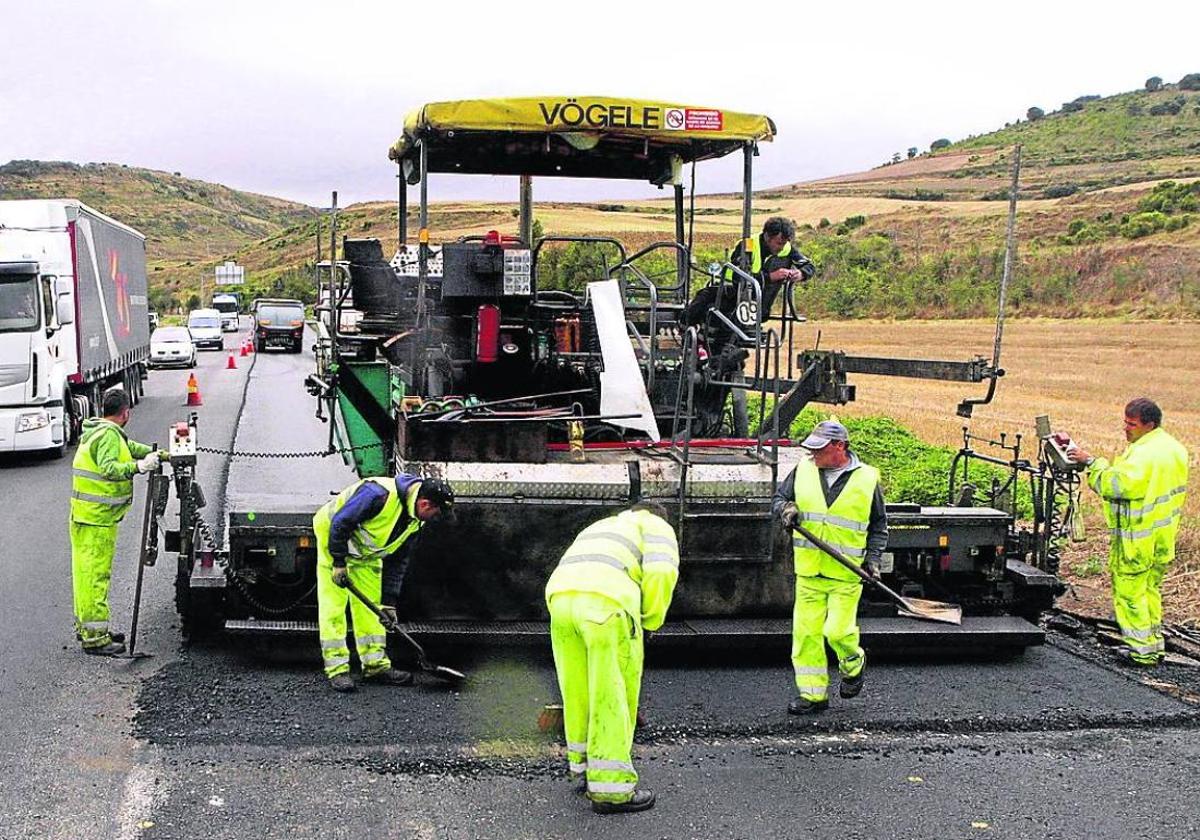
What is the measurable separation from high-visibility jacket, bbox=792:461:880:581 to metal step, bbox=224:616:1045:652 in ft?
2.25

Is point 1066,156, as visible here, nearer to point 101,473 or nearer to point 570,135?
point 570,135

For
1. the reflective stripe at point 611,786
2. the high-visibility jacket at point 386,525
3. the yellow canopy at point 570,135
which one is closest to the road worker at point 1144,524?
the yellow canopy at point 570,135

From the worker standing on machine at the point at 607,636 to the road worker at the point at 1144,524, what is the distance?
3471 millimetres

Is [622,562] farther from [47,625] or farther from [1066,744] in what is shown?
[47,625]

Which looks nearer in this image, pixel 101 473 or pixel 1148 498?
pixel 101 473

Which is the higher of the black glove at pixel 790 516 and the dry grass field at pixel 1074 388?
the black glove at pixel 790 516

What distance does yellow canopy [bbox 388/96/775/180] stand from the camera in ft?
23.0

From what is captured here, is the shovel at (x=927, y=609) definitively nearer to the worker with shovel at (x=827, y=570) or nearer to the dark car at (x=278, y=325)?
the worker with shovel at (x=827, y=570)

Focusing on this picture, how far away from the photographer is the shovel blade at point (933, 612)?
695 centimetres

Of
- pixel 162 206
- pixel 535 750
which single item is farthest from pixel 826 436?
pixel 162 206

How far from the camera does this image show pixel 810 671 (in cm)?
612

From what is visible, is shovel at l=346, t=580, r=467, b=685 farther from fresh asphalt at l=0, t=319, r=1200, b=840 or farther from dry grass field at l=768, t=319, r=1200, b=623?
dry grass field at l=768, t=319, r=1200, b=623

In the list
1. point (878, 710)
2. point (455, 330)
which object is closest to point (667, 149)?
point (455, 330)

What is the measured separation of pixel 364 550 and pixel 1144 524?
14.6ft
